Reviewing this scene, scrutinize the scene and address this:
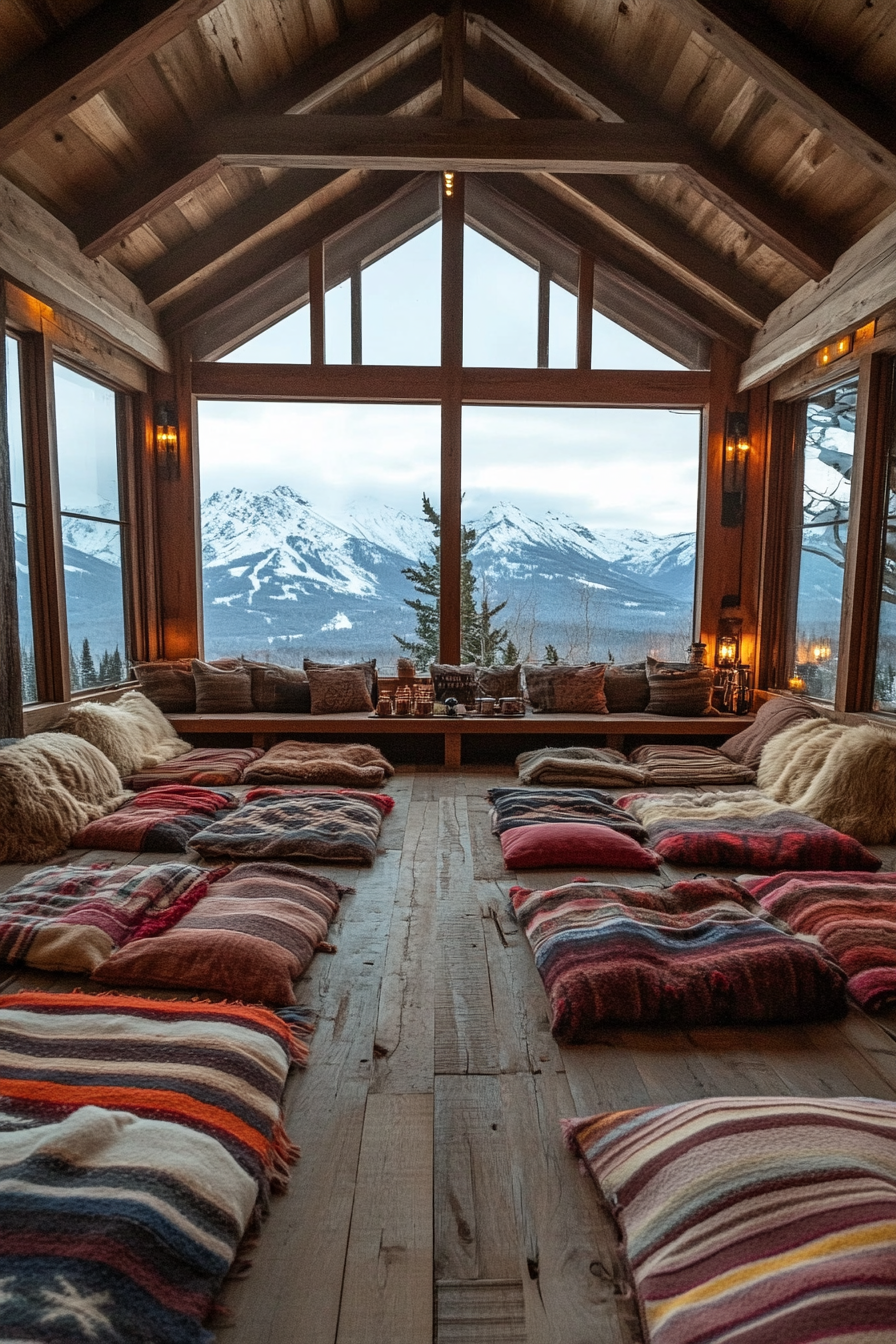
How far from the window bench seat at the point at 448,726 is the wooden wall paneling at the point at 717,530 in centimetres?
90

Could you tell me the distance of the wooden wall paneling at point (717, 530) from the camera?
6.00 meters

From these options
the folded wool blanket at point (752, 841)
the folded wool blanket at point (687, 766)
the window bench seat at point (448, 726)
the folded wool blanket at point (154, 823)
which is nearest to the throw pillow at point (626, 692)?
the window bench seat at point (448, 726)

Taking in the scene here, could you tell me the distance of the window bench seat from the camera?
17.6 ft

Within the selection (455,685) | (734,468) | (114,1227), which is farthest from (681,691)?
(114,1227)

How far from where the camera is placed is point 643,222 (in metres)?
5.44

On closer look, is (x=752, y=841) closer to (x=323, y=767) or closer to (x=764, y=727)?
(x=764, y=727)

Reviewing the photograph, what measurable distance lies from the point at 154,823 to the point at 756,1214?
286 centimetres

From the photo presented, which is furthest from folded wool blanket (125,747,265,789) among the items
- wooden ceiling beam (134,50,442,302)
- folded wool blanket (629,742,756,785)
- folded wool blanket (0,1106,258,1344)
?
wooden ceiling beam (134,50,442,302)

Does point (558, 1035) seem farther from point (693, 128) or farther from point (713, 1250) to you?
point (693, 128)

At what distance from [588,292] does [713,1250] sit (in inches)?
233

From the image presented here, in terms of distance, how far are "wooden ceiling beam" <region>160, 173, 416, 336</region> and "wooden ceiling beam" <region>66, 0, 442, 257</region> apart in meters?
1.07

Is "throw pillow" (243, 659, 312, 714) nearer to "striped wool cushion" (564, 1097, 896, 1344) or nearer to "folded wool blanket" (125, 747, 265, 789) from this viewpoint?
"folded wool blanket" (125, 747, 265, 789)

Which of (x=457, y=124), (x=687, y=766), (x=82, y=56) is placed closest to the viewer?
(x=82, y=56)

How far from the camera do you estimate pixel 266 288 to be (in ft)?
19.3
